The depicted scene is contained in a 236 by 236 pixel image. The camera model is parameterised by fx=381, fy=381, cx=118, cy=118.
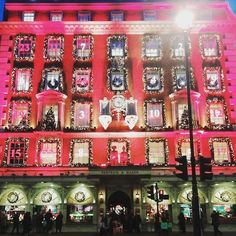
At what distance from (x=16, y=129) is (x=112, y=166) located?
10.2 meters

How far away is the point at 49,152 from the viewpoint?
116 ft

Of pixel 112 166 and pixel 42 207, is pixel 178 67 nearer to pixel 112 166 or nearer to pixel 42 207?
pixel 112 166

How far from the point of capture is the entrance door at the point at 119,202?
33.8 metres

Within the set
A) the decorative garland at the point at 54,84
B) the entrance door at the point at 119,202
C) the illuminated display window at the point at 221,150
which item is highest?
the decorative garland at the point at 54,84

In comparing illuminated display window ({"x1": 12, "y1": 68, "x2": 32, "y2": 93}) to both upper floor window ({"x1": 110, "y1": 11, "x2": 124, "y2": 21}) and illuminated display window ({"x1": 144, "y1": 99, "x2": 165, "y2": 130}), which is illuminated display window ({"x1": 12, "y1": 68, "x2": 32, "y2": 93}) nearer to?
upper floor window ({"x1": 110, "y1": 11, "x2": 124, "y2": 21})

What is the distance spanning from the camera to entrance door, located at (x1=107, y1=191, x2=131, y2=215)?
3381cm

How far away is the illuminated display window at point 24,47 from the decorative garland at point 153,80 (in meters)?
11.7

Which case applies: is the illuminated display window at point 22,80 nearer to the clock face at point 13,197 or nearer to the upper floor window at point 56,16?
the upper floor window at point 56,16

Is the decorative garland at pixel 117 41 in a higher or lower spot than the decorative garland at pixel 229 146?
higher

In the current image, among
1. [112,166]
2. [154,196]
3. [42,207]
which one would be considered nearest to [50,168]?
[42,207]

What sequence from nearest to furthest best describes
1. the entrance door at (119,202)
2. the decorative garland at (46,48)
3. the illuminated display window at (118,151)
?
the entrance door at (119,202), the illuminated display window at (118,151), the decorative garland at (46,48)

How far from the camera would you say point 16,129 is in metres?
36.1

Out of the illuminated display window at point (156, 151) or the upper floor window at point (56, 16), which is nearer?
the illuminated display window at point (156, 151)

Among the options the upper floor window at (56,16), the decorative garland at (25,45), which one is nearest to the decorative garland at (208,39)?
the upper floor window at (56,16)
